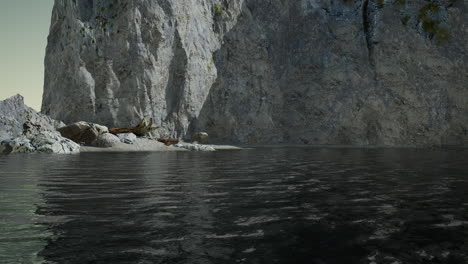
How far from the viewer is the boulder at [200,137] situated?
34.4 meters

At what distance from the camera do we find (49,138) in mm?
20703

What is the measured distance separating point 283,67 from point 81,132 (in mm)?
24366

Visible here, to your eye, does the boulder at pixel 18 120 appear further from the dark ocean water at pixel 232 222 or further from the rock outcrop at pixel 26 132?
the dark ocean water at pixel 232 222

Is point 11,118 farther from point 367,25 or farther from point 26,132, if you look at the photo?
point 367,25

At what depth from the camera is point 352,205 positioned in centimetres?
596

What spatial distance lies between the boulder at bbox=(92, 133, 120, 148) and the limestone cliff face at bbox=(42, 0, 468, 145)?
8.85 m

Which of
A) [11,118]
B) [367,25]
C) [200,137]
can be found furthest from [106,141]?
[367,25]

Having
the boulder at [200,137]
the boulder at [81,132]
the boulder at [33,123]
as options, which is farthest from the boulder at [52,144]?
the boulder at [200,137]

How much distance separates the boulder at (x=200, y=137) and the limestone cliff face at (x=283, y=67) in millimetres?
1223

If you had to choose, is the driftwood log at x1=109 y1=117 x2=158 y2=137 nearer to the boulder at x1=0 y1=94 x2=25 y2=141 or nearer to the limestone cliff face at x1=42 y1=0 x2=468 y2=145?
the limestone cliff face at x1=42 y1=0 x2=468 y2=145

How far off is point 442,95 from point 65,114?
34230 mm

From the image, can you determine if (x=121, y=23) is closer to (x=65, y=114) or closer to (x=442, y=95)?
(x=65, y=114)

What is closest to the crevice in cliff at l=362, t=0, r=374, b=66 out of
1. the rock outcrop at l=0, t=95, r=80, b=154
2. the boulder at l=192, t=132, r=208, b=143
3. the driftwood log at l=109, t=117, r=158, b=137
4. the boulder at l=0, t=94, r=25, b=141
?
the boulder at l=192, t=132, r=208, b=143

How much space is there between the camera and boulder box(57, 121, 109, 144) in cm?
2383
